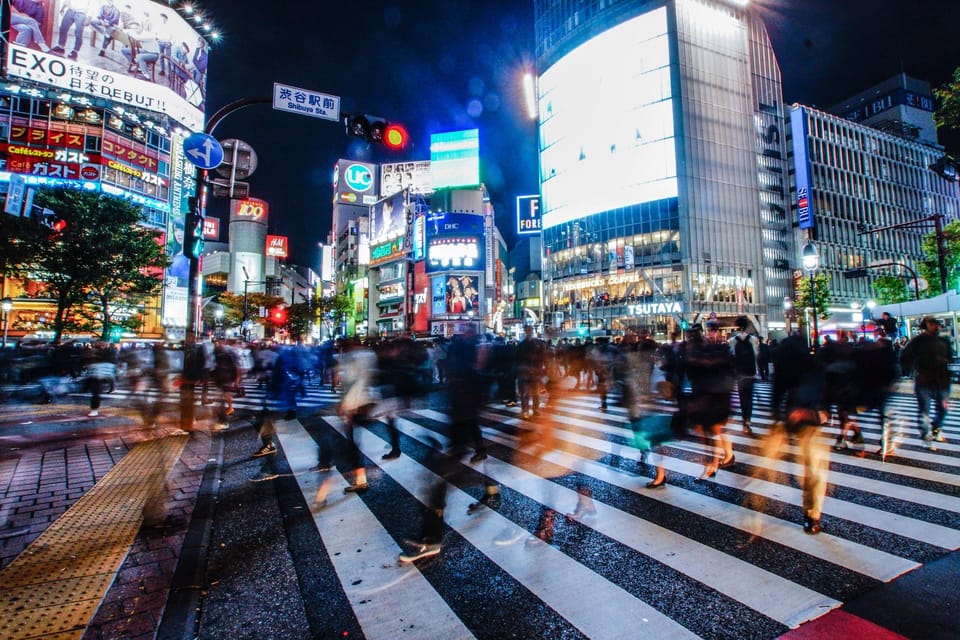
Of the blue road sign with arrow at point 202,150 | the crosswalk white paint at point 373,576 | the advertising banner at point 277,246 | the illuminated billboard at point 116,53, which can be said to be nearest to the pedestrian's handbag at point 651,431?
the crosswalk white paint at point 373,576

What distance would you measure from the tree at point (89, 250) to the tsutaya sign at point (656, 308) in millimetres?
49310

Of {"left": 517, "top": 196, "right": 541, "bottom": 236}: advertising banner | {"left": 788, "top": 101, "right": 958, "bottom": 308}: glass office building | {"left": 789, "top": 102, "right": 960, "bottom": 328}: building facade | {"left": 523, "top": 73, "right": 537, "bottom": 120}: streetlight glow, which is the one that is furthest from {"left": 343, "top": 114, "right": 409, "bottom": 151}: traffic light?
{"left": 523, "top": 73, "right": 537, "bottom": 120}: streetlight glow

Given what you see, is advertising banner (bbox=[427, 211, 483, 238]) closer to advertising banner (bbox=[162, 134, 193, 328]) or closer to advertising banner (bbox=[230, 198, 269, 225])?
advertising banner (bbox=[162, 134, 193, 328])

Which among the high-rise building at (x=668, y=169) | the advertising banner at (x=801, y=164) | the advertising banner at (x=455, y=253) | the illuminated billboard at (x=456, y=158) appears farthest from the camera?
the illuminated billboard at (x=456, y=158)

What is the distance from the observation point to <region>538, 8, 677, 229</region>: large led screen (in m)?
59.6

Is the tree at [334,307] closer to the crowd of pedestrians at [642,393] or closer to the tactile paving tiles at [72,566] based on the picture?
the crowd of pedestrians at [642,393]

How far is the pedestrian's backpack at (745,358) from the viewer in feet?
26.3

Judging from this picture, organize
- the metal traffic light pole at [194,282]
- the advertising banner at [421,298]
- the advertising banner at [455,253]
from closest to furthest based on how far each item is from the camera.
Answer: the metal traffic light pole at [194,282]
the advertising banner at [455,253]
the advertising banner at [421,298]

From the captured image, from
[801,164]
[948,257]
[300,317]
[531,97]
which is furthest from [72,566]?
[531,97]

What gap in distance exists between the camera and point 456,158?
65.5 meters

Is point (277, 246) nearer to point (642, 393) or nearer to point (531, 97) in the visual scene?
point (531, 97)

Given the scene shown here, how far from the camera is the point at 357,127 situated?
352 inches

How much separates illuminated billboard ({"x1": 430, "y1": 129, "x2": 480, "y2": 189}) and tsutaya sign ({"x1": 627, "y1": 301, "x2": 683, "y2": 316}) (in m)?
27.6

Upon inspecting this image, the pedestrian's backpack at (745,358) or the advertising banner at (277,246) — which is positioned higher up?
the advertising banner at (277,246)
